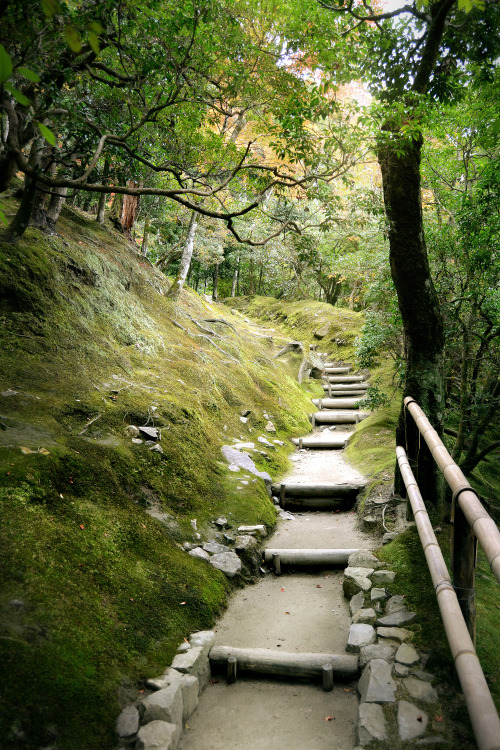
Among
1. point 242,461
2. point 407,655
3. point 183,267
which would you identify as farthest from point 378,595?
point 183,267

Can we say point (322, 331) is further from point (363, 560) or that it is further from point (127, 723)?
point (127, 723)

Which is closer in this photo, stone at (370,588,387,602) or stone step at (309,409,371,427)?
stone at (370,588,387,602)

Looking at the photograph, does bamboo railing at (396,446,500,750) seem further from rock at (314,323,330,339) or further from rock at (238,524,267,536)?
rock at (314,323,330,339)

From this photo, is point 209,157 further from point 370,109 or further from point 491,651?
point 491,651

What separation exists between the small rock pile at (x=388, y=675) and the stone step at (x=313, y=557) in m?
0.84

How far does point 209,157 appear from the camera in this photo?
7.39m

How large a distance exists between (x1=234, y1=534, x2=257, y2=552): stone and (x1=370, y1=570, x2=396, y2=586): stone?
1.56 metres

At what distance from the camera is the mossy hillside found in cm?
279

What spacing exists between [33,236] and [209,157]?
3.24 m

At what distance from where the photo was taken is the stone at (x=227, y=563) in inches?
193

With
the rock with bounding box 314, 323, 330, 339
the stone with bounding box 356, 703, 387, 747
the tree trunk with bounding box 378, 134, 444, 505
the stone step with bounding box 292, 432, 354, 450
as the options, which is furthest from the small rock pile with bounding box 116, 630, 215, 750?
the rock with bounding box 314, 323, 330, 339

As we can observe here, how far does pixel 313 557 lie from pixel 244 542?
2.99 feet

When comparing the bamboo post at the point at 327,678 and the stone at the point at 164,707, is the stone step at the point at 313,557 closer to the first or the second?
the bamboo post at the point at 327,678

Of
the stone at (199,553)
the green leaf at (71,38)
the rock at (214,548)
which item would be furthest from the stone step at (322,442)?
the green leaf at (71,38)
